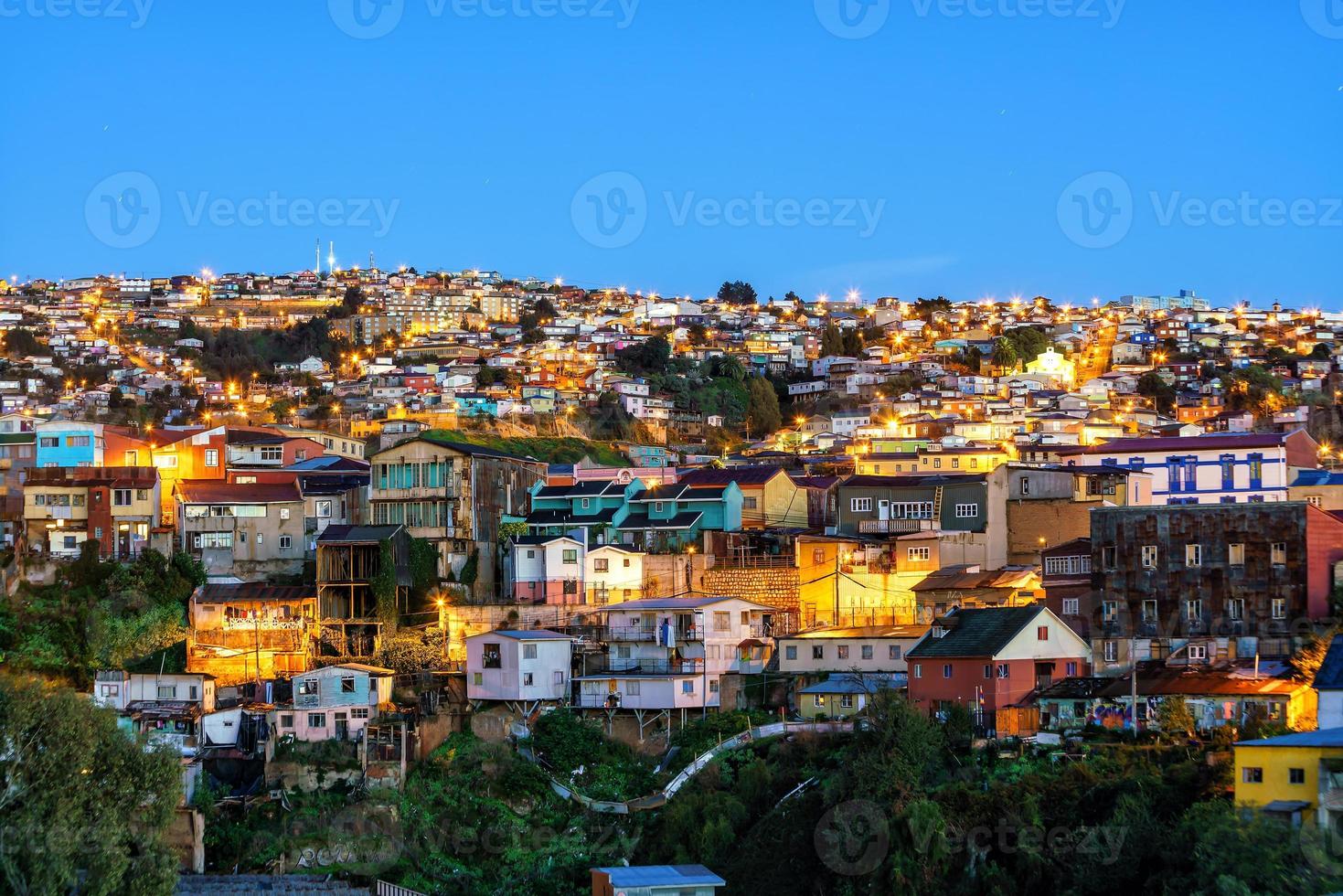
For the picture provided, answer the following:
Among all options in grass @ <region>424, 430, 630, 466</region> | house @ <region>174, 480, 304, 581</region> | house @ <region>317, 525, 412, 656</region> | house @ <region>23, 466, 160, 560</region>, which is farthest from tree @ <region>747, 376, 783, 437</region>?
house @ <region>317, 525, 412, 656</region>

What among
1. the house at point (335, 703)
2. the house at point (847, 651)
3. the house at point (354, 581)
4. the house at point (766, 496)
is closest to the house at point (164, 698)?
the house at point (335, 703)

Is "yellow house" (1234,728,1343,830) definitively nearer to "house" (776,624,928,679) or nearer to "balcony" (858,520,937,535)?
"house" (776,624,928,679)

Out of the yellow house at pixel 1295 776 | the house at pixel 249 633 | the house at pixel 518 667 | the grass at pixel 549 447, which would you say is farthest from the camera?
the grass at pixel 549 447

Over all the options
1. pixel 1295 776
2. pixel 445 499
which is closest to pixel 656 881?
pixel 1295 776

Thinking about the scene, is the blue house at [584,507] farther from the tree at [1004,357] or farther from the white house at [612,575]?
the tree at [1004,357]

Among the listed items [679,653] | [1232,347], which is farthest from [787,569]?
[1232,347]

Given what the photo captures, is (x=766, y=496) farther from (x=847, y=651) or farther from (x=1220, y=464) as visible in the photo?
(x=1220, y=464)
